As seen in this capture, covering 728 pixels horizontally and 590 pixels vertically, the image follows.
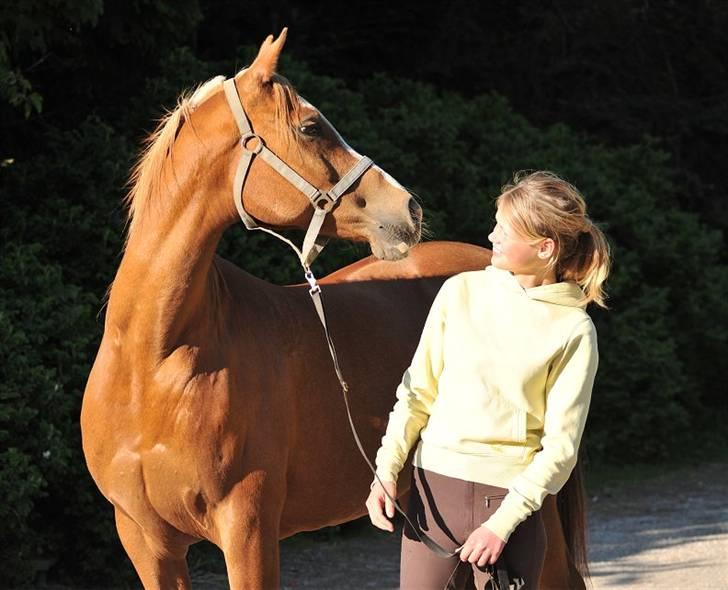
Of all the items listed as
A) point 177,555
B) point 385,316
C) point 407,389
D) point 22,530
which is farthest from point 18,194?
point 407,389

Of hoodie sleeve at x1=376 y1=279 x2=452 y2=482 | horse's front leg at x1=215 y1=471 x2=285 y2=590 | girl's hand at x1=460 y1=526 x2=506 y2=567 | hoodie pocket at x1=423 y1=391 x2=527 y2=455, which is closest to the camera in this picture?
girl's hand at x1=460 y1=526 x2=506 y2=567

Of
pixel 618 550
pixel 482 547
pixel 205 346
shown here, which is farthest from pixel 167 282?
pixel 618 550

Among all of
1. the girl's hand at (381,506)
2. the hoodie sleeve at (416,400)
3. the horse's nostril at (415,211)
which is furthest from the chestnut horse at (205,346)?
the girl's hand at (381,506)

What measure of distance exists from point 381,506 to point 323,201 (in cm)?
101

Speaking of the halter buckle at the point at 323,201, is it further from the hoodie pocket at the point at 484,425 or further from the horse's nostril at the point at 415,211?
the hoodie pocket at the point at 484,425

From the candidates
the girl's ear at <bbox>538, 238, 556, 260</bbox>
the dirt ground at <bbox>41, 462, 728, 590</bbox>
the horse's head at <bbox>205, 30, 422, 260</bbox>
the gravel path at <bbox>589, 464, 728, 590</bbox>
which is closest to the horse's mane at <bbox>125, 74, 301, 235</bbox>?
the horse's head at <bbox>205, 30, 422, 260</bbox>

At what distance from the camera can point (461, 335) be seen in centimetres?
282

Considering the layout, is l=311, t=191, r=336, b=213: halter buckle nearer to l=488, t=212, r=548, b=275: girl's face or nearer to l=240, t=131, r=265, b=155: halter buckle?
l=240, t=131, r=265, b=155: halter buckle

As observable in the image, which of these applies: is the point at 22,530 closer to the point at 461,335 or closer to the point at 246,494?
the point at 246,494

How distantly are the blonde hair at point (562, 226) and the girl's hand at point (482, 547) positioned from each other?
62cm

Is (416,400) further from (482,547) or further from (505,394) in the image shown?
(482,547)

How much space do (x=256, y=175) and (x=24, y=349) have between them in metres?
2.37

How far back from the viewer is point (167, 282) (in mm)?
3432

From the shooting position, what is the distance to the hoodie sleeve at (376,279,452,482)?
2.87 metres
